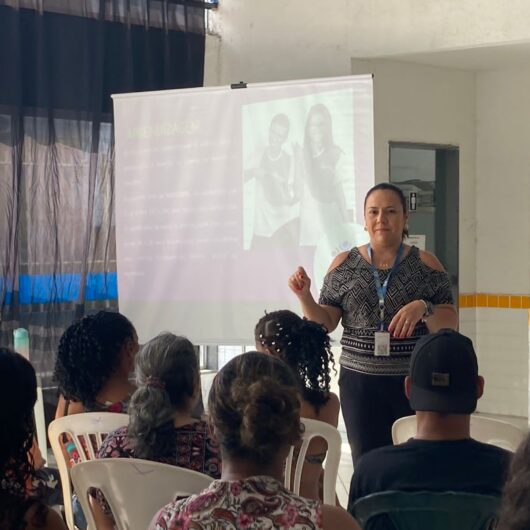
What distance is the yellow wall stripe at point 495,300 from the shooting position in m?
6.43

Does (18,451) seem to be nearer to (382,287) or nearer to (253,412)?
(253,412)

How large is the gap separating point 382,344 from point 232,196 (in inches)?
80.4

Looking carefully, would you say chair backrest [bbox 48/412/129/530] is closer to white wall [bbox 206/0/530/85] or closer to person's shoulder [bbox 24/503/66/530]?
person's shoulder [bbox 24/503/66/530]

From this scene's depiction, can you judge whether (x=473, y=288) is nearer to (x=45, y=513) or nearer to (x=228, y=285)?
(x=228, y=285)

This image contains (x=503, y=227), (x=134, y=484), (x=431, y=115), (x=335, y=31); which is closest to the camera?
(x=134, y=484)

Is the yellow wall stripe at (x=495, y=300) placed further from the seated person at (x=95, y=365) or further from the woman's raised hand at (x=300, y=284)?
the seated person at (x=95, y=365)

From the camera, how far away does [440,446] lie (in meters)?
1.86

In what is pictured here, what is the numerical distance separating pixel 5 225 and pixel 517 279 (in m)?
3.51

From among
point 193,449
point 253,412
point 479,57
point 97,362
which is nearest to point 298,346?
point 97,362

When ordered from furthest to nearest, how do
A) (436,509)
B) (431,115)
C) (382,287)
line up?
(431,115)
(382,287)
(436,509)

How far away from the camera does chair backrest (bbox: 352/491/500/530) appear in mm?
1773

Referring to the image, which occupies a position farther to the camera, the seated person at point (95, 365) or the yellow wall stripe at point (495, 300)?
the yellow wall stripe at point (495, 300)

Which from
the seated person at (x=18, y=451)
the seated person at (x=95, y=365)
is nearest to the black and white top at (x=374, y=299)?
the seated person at (x=95, y=365)

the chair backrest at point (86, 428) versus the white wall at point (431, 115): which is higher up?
the white wall at point (431, 115)
